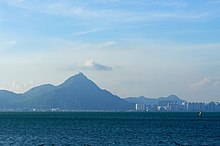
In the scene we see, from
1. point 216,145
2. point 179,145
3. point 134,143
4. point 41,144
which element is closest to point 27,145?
point 41,144

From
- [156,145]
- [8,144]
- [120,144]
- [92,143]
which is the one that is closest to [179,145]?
[156,145]

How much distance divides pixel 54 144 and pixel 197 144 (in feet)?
84.5

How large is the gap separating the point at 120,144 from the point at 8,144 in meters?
19.7

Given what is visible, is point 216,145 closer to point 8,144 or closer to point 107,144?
point 107,144

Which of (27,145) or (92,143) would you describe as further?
(92,143)

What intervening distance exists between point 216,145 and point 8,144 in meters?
36.5

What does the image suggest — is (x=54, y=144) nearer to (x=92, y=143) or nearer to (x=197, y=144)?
(x=92, y=143)

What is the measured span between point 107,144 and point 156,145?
872 centimetres

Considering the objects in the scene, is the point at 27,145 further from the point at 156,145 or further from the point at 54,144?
the point at 156,145

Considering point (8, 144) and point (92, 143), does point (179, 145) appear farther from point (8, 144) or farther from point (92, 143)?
point (8, 144)

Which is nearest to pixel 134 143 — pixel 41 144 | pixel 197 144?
pixel 197 144

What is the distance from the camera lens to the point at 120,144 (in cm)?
8456

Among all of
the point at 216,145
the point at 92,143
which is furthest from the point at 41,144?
the point at 216,145

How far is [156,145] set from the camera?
82875 mm
